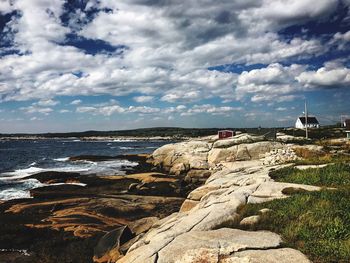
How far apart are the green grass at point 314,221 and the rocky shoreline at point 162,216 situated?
41cm

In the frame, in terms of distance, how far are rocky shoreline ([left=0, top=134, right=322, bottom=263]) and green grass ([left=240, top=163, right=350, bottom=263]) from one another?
1.34ft

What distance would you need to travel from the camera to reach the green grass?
783cm

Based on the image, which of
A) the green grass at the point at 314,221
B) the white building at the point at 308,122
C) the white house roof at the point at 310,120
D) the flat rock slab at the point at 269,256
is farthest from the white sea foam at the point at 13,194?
the white house roof at the point at 310,120

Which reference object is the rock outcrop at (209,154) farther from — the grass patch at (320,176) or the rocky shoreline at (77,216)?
the grass patch at (320,176)

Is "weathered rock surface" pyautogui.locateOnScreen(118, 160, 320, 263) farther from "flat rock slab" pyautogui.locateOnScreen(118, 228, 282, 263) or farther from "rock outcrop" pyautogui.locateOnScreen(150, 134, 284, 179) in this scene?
"rock outcrop" pyautogui.locateOnScreen(150, 134, 284, 179)

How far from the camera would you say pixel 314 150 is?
31547 millimetres

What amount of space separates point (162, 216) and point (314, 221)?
13982 mm

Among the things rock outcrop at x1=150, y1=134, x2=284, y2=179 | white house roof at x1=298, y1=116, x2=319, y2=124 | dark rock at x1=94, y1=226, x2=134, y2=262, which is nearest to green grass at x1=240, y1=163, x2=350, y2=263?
dark rock at x1=94, y1=226, x2=134, y2=262

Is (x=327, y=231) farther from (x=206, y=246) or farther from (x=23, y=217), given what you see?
(x=23, y=217)

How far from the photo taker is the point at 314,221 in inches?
367

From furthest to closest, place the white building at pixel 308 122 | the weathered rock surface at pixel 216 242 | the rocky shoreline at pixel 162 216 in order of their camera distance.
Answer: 1. the white building at pixel 308 122
2. the rocky shoreline at pixel 162 216
3. the weathered rock surface at pixel 216 242

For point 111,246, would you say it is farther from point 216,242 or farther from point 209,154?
point 209,154

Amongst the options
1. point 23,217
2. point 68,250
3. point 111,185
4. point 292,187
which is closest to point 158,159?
point 111,185

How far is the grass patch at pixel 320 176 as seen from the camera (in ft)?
48.0
